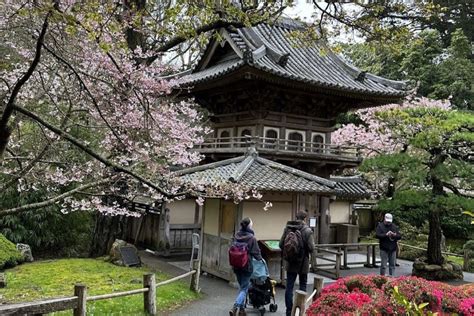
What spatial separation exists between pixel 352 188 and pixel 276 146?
5538 millimetres

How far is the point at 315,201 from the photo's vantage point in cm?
1650

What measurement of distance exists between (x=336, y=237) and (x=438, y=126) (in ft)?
24.3

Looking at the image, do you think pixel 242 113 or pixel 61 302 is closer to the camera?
pixel 61 302

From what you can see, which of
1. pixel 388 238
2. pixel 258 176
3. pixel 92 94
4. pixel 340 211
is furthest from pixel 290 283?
pixel 340 211

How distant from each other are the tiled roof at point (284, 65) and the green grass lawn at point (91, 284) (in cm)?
655

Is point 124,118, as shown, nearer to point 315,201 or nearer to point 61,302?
point 61,302

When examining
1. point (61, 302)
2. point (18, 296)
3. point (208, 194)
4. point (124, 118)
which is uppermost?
point (124, 118)

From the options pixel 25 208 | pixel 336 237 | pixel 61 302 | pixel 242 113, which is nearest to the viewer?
pixel 25 208

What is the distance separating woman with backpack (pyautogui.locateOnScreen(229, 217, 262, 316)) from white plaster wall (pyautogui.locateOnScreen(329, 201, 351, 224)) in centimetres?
1040

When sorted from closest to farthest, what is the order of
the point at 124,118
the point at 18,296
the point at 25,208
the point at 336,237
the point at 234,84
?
the point at 25,208 → the point at 18,296 → the point at 124,118 → the point at 234,84 → the point at 336,237

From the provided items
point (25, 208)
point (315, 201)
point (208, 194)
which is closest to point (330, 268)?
point (315, 201)

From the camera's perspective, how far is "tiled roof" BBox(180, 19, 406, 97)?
13258mm

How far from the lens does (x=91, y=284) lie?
10180 millimetres

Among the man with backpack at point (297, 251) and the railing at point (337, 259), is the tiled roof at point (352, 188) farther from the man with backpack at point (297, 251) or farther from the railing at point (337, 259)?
the man with backpack at point (297, 251)
